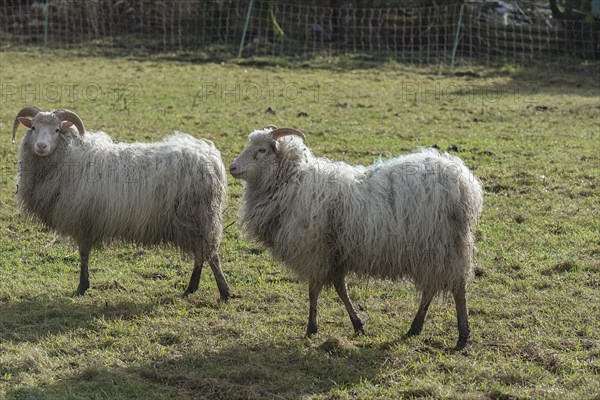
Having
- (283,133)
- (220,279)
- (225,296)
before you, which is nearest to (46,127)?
(220,279)

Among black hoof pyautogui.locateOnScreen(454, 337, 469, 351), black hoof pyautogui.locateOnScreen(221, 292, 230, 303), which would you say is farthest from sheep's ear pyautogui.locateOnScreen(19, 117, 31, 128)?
black hoof pyautogui.locateOnScreen(454, 337, 469, 351)

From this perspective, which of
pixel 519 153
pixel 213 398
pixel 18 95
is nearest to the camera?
pixel 213 398

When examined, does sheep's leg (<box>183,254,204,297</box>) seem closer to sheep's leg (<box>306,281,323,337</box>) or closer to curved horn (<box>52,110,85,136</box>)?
sheep's leg (<box>306,281,323,337</box>)

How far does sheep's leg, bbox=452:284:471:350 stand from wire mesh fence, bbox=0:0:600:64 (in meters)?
14.0

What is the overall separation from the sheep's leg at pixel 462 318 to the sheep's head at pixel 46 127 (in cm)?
364

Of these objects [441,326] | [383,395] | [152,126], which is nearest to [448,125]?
[152,126]

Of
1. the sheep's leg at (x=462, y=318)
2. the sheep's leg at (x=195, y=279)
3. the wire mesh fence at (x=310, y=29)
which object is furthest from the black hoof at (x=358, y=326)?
the wire mesh fence at (x=310, y=29)

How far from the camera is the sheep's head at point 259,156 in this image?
636 centimetres

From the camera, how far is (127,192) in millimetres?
6988

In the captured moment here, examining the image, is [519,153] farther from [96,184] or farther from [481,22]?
[481,22]

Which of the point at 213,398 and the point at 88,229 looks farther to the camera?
the point at 88,229

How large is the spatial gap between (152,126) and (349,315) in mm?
7355

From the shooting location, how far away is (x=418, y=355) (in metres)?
5.85

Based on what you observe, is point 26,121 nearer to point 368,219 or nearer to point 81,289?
point 81,289
